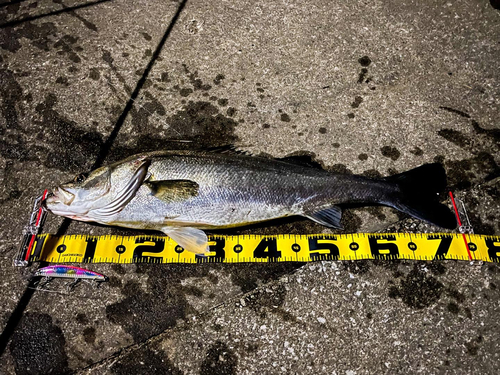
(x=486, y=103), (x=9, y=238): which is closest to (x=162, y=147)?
(x=9, y=238)

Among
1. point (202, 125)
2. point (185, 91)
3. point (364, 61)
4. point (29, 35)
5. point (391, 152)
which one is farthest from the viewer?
point (29, 35)

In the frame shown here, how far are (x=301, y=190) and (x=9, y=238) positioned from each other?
2956 mm

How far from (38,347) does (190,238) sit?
162cm

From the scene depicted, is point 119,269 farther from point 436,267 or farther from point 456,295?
point 456,295

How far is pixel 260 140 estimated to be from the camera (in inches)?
160

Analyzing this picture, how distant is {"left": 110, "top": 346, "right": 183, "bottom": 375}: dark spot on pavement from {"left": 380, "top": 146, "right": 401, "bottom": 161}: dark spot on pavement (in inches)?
121

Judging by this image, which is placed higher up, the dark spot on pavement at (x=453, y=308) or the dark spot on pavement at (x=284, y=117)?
the dark spot on pavement at (x=284, y=117)

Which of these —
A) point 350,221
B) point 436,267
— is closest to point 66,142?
point 350,221

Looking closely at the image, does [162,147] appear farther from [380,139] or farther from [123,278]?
[380,139]

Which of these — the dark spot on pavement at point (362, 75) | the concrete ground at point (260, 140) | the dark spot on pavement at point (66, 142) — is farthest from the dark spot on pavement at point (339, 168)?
the dark spot on pavement at point (66, 142)

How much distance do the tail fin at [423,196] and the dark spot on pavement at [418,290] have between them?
21.1 inches

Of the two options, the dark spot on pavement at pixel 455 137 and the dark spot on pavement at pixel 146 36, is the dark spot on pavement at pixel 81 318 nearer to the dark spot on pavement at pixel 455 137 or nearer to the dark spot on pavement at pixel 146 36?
the dark spot on pavement at pixel 146 36

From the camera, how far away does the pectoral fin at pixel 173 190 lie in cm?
316

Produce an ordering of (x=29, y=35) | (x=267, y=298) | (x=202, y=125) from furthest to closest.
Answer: (x=29, y=35) → (x=202, y=125) → (x=267, y=298)
